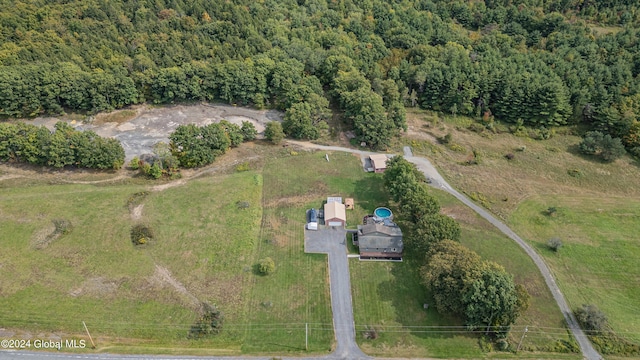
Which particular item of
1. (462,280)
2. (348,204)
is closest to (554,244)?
(462,280)

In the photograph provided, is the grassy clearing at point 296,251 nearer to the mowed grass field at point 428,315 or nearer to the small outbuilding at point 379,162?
the small outbuilding at point 379,162

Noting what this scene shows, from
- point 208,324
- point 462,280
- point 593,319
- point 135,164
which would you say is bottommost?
point 593,319

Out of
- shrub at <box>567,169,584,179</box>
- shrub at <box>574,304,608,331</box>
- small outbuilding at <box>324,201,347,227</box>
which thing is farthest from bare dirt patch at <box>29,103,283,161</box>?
shrub at <box>574,304,608,331</box>

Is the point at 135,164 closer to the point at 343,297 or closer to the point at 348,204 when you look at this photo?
the point at 348,204

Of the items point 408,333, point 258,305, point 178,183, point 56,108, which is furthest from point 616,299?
point 56,108

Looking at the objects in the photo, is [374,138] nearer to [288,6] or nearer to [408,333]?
[408,333]

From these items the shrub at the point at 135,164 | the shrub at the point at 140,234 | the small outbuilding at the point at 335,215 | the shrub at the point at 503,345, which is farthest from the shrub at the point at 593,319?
the shrub at the point at 135,164
